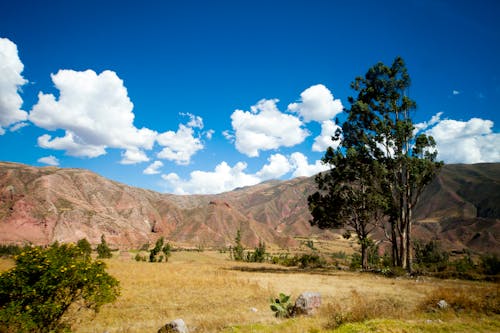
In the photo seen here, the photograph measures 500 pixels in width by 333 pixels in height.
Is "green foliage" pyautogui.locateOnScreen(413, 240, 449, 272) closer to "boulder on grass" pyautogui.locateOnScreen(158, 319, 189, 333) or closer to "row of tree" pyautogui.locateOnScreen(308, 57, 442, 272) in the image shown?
"row of tree" pyautogui.locateOnScreen(308, 57, 442, 272)

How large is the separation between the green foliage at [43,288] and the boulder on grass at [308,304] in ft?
23.6

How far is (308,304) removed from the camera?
11148mm

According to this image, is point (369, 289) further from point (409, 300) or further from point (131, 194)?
point (131, 194)

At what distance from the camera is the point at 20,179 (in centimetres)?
13888

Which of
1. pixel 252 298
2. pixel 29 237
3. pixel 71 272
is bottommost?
pixel 29 237

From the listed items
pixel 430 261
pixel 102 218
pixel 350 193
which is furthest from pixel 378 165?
pixel 102 218

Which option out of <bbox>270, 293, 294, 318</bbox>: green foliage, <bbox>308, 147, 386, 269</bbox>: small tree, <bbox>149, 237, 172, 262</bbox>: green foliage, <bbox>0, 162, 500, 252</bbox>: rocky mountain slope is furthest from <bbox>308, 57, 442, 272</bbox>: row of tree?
<bbox>0, 162, 500, 252</bbox>: rocky mountain slope

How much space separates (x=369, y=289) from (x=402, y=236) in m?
12.6

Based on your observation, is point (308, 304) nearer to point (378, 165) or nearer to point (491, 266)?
point (378, 165)

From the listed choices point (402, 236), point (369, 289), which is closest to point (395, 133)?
point (402, 236)

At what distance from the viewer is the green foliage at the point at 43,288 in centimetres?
772

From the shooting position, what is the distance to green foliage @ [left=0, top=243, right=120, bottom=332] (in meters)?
7.72

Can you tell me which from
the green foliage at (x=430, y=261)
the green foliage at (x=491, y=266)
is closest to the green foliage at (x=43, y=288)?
the green foliage at (x=430, y=261)

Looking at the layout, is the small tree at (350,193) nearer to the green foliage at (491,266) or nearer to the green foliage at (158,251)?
the green foliage at (491,266)
